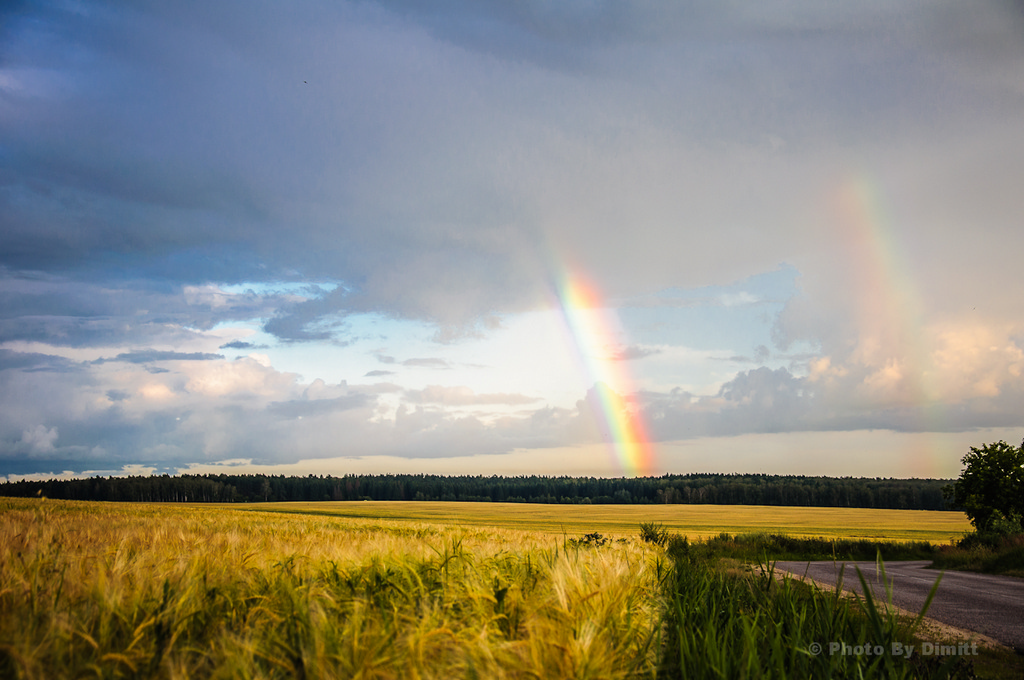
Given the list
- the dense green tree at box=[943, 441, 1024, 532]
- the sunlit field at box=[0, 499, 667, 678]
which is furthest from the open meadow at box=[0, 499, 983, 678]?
the dense green tree at box=[943, 441, 1024, 532]

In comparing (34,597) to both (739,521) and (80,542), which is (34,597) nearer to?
(80,542)

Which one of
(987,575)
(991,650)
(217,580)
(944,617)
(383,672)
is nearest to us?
(383,672)

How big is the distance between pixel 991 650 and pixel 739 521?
7625 cm

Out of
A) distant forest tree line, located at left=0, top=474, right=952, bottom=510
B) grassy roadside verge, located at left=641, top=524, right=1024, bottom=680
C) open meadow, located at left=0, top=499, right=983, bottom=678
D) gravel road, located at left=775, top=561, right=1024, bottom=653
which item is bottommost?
distant forest tree line, located at left=0, top=474, right=952, bottom=510

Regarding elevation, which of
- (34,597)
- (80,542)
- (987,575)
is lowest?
(987,575)

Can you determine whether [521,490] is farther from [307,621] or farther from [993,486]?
[307,621]

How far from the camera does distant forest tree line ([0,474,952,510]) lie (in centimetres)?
12581

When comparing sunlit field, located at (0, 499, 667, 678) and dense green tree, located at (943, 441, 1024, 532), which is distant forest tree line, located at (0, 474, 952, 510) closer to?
dense green tree, located at (943, 441, 1024, 532)

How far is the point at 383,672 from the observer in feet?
7.87

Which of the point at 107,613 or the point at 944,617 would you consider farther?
the point at 944,617

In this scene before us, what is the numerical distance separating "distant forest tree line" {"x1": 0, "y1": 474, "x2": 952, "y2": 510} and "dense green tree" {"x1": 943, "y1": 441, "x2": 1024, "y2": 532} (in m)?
103

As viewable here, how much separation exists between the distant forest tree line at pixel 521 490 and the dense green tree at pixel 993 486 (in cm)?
10315

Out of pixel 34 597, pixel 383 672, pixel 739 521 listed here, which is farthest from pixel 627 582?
pixel 739 521

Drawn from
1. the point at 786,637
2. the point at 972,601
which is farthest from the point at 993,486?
the point at 786,637
